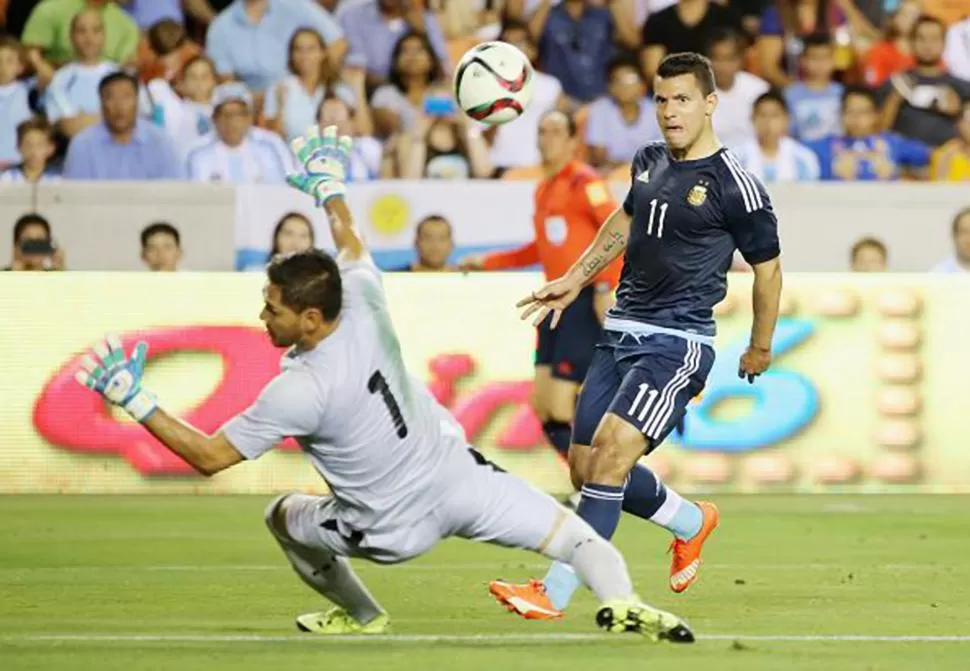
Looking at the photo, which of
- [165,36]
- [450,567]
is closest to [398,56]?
[165,36]

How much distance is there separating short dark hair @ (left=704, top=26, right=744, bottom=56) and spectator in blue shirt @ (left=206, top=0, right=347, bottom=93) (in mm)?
3257

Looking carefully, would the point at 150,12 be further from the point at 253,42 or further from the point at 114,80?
the point at 114,80

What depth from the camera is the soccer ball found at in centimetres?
1045

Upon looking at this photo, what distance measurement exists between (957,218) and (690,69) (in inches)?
316

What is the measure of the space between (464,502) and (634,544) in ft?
16.1

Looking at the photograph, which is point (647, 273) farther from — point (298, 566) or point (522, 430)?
point (522, 430)

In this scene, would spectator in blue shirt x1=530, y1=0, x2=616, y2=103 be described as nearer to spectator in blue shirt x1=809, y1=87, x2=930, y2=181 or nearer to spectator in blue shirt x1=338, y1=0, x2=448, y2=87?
spectator in blue shirt x1=338, y1=0, x2=448, y2=87

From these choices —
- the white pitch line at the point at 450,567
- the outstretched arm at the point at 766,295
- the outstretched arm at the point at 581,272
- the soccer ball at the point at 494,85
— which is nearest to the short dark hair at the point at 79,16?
the white pitch line at the point at 450,567

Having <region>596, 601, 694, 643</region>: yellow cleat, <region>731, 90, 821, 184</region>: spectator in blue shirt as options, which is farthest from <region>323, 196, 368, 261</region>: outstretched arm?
<region>731, 90, 821, 184</region>: spectator in blue shirt

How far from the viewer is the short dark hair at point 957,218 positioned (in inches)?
647

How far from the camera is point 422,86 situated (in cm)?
1881

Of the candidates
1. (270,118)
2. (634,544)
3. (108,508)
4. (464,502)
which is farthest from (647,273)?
(270,118)

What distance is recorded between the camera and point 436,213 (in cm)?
1631

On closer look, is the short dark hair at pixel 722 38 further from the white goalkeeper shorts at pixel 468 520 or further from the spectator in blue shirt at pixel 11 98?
the white goalkeeper shorts at pixel 468 520
